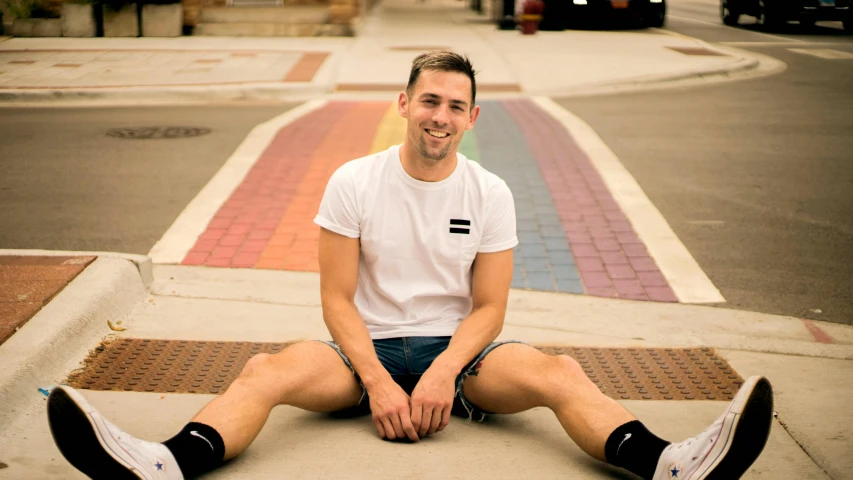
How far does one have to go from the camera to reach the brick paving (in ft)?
45.2

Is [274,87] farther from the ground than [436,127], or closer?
closer

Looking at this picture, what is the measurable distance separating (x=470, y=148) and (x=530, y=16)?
14.2m

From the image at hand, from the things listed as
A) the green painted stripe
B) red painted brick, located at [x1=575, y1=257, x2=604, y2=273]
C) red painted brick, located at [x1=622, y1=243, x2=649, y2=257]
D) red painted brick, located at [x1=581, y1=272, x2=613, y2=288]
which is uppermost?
the green painted stripe

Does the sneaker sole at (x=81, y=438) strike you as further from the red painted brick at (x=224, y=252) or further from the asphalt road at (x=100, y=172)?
the asphalt road at (x=100, y=172)

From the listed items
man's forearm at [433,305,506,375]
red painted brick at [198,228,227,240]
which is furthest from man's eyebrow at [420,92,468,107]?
red painted brick at [198,228,227,240]

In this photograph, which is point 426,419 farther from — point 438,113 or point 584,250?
point 584,250

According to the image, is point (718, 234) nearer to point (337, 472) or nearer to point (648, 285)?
point (648, 285)

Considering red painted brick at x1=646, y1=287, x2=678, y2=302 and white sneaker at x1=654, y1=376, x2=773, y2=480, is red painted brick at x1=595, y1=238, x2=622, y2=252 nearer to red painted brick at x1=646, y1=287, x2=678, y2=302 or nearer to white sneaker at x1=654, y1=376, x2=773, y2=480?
red painted brick at x1=646, y1=287, x2=678, y2=302

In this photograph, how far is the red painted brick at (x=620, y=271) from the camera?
5840mm

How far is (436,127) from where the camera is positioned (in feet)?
11.1

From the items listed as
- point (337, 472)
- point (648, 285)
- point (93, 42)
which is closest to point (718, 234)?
point (648, 285)

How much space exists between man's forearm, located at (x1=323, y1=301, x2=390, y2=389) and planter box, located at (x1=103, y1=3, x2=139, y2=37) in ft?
58.4

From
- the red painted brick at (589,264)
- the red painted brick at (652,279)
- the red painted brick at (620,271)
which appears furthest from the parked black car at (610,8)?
the red painted brick at (652,279)

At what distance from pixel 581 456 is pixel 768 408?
75cm
